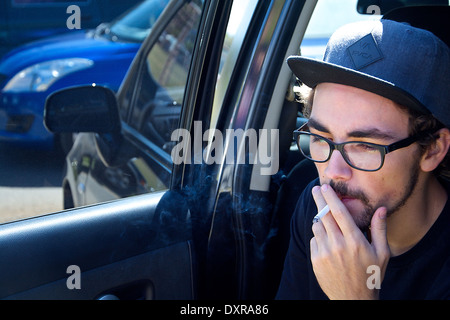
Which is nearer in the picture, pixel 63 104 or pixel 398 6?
pixel 63 104

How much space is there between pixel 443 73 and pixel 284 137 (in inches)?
29.5

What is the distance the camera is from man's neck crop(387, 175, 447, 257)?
69.2 inches

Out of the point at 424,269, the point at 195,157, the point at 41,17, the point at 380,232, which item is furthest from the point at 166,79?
the point at 424,269

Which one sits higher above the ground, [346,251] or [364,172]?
[364,172]

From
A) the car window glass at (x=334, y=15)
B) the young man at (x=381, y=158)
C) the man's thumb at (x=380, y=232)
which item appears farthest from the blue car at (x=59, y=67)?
the man's thumb at (x=380, y=232)

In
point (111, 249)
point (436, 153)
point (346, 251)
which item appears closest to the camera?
point (346, 251)

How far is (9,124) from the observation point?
5.87ft

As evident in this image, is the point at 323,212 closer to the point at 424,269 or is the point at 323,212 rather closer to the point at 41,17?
the point at 424,269

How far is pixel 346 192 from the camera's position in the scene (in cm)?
168

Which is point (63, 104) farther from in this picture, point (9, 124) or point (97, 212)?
point (97, 212)

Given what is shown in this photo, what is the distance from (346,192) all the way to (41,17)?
1.20 m

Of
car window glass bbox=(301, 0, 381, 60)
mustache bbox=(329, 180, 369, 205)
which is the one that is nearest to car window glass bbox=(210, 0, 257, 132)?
car window glass bbox=(301, 0, 381, 60)
